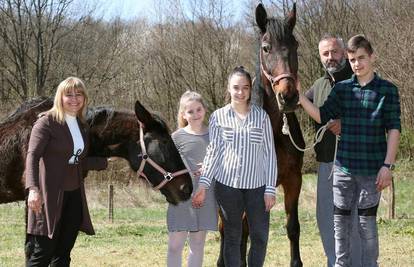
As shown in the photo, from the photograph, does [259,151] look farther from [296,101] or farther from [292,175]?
[292,175]

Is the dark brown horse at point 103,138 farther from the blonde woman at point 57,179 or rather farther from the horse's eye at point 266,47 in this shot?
the horse's eye at point 266,47

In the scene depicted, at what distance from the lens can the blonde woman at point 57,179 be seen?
4.37 meters

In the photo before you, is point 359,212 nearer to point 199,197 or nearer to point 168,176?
point 199,197

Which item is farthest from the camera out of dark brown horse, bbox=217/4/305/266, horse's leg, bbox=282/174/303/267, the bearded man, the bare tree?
the bare tree

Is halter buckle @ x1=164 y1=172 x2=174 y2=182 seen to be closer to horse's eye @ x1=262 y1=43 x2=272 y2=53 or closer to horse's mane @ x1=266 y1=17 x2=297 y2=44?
horse's eye @ x1=262 y1=43 x2=272 y2=53

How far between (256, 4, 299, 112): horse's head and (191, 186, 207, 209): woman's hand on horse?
911 mm

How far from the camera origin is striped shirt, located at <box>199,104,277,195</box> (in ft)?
14.7

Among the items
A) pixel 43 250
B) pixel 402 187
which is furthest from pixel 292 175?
pixel 402 187

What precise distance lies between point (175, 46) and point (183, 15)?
2303 mm

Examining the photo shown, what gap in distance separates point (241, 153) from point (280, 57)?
38.9 inches

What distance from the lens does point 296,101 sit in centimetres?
466

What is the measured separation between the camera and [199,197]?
A: 465 centimetres

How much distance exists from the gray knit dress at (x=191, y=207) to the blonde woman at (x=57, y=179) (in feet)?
2.48

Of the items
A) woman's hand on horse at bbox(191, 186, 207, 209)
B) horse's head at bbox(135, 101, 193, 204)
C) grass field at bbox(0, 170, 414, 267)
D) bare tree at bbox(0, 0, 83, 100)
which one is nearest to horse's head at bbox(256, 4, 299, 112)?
woman's hand on horse at bbox(191, 186, 207, 209)
